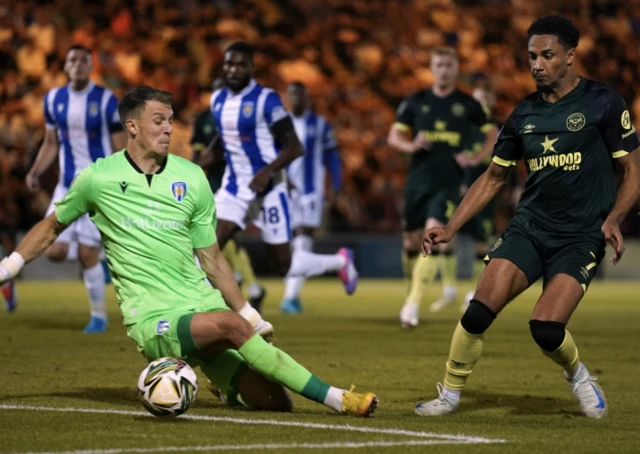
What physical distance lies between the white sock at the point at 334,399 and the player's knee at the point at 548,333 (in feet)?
3.43

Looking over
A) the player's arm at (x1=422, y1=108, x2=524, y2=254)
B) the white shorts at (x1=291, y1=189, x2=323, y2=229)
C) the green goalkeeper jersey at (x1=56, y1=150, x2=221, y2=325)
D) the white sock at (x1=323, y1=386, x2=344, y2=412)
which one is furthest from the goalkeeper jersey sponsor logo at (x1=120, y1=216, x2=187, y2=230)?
the white shorts at (x1=291, y1=189, x2=323, y2=229)

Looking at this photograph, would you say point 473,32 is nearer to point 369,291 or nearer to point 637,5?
point 637,5

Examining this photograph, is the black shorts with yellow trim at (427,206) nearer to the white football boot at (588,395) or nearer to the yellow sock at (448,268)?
the yellow sock at (448,268)

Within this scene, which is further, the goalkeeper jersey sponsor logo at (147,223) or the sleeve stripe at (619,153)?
the sleeve stripe at (619,153)

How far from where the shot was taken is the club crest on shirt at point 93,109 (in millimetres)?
12891

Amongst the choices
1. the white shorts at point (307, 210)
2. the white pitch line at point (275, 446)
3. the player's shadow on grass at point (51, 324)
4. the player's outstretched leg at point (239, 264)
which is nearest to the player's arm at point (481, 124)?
the player's outstretched leg at point (239, 264)

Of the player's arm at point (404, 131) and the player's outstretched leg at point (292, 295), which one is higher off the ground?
the player's arm at point (404, 131)

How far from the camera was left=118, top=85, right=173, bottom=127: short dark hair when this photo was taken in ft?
24.1

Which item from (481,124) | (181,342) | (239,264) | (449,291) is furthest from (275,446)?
(449,291)

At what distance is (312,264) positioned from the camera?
14.4 m

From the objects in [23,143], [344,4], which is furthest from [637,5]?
[23,143]

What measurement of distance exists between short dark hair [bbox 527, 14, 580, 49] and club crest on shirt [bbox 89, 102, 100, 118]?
629 cm

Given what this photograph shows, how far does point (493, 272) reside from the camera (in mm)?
7387

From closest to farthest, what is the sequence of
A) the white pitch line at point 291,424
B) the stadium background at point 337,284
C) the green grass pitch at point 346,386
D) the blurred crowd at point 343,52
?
the green grass pitch at point 346,386
the white pitch line at point 291,424
the stadium background at point 337,284
the blurred crowd at point 343,52
